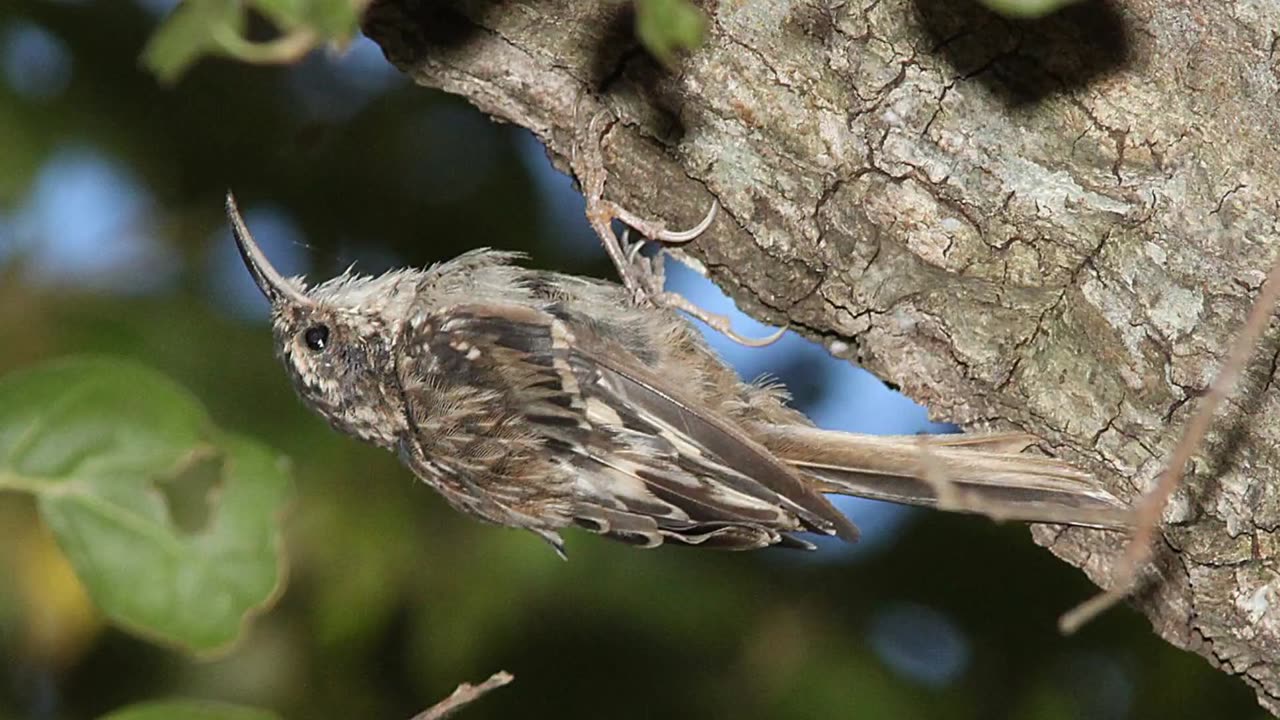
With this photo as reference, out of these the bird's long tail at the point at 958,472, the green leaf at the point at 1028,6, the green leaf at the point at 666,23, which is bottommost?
the bird's long tail at the point at 958,472

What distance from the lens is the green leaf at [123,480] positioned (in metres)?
2.18

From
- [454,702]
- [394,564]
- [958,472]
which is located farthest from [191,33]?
[394,564]

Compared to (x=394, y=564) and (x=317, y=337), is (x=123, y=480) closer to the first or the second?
(x=317, y=337)

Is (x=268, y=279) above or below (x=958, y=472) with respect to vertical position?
below

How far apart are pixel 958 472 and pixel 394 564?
1.94m

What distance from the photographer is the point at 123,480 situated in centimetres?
223

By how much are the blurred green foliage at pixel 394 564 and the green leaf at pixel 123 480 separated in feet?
6.60

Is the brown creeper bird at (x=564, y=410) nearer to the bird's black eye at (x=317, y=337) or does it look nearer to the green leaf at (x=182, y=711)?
the bird's black eye at (x=317, y=337)

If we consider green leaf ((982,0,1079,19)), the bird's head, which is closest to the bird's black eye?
the bird's head

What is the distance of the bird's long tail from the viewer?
300cm

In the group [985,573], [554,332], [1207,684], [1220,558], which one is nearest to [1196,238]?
[1220,558]

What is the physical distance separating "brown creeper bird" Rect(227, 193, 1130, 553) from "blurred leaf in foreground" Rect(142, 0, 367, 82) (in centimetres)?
190

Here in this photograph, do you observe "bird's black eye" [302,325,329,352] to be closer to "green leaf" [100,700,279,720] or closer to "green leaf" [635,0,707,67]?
"green leaf" [100,700,279,720]

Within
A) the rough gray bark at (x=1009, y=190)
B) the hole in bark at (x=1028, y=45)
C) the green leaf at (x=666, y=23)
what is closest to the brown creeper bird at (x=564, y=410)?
the rough gray bark at (x=1009, y=190)
